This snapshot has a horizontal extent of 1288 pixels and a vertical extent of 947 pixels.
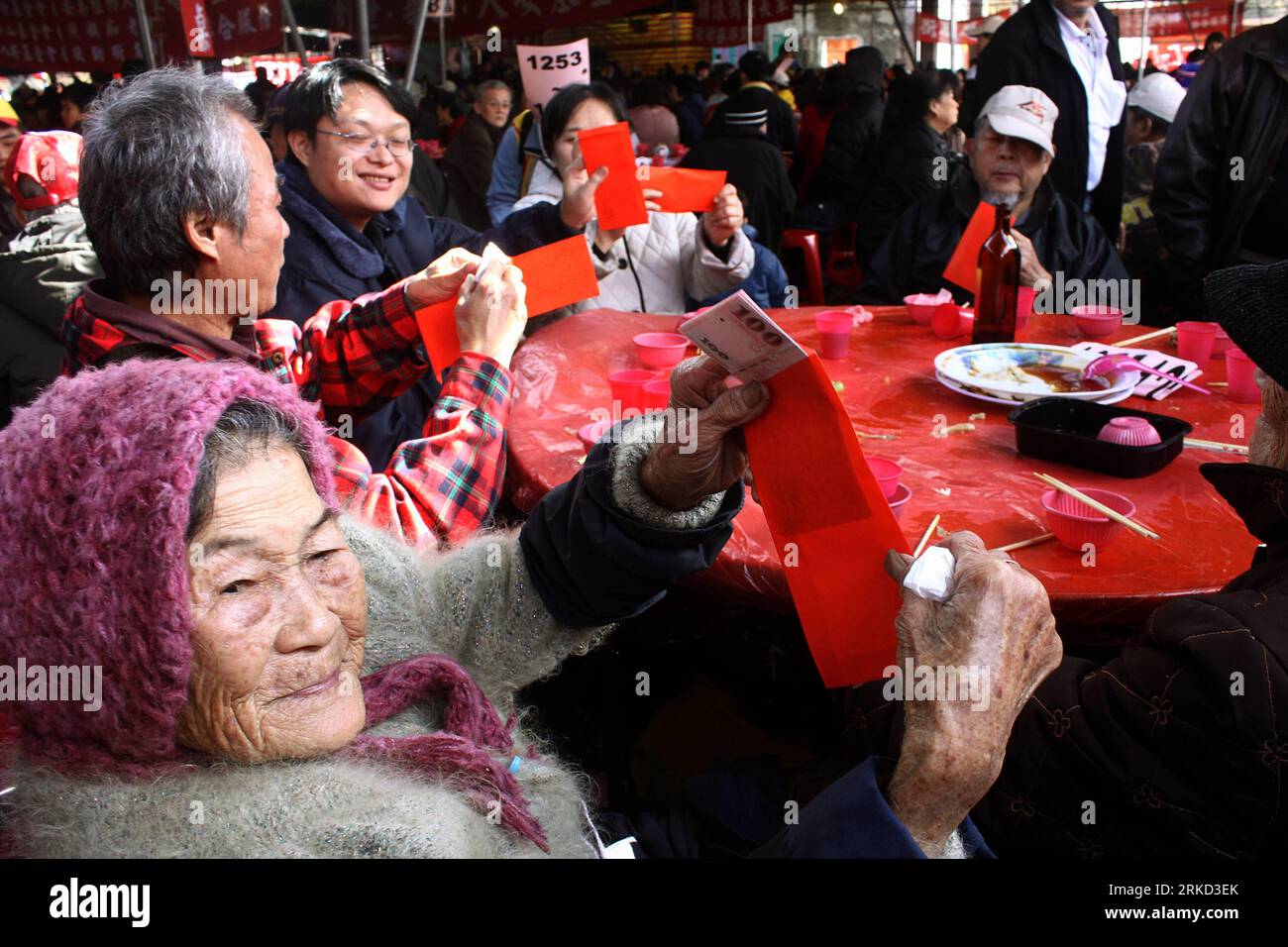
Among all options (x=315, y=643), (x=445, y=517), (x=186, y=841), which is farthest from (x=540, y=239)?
(x=186, y=841)

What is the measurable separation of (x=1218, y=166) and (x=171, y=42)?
9.93 meters

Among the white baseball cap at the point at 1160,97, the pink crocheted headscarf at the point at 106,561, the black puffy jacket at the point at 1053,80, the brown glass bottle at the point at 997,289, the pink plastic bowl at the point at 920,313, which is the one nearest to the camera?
the pink crocheted headscarf at the point at 106,561

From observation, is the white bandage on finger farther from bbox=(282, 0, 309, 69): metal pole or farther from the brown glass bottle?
bbox=(282, 0, 309, 69): metal pole

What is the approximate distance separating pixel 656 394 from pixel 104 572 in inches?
64.8

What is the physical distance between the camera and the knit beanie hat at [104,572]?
96 cm

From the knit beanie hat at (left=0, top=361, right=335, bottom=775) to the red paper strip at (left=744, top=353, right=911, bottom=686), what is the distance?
0.74 m

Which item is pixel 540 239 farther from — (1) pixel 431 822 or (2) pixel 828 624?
(1) pixel 431 822

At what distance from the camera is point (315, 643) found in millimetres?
1140

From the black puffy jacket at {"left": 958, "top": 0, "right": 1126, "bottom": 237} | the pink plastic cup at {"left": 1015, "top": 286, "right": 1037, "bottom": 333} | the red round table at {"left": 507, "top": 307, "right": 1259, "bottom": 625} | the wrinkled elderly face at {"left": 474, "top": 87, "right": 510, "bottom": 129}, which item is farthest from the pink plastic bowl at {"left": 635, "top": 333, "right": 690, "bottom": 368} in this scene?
the wrinkled elderly face at {"left": 474, "top": 87, "right": 510, "bottom": 129}

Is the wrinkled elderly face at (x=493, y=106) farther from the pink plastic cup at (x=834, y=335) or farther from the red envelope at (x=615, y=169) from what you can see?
the pink plastic cup at (x=834, y=335)

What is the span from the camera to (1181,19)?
2208 cm

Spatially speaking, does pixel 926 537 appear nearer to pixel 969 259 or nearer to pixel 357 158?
pixel 969 259

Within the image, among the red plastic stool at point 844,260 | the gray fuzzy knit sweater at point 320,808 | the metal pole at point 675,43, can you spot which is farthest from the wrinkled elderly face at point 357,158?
the metal pole at point 675,43

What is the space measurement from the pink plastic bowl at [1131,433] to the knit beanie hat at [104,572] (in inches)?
73.9
